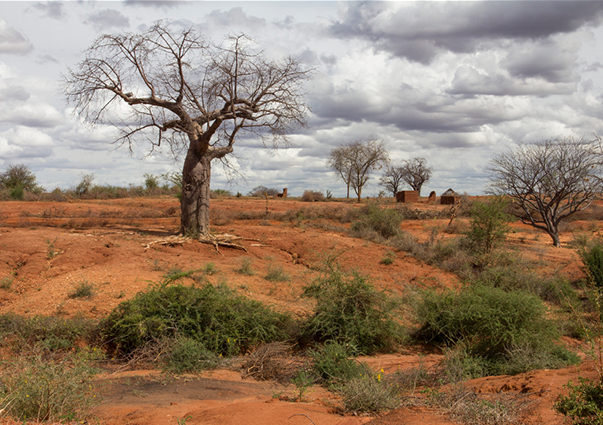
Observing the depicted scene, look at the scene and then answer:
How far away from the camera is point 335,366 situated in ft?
18.3

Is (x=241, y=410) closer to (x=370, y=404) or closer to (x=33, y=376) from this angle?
(x=370, y=404)

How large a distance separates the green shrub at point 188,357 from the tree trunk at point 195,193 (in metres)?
6.98

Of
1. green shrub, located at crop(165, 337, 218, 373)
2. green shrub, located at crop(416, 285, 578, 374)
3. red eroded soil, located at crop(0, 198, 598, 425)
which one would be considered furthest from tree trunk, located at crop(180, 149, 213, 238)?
green shrub, located at crop(416, 285, 578, 374)

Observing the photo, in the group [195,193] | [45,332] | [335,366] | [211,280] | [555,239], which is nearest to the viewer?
[335,366]

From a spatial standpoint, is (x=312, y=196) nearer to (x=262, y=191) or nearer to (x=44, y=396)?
(x=262, y=191)

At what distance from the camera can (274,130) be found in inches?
517

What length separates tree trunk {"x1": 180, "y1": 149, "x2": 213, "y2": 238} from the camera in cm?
1263

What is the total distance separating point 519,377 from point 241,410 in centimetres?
316

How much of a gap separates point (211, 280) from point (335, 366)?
4.48m

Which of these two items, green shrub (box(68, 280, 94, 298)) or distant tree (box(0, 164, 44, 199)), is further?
distant tree (box(0, 164, 44, 199))

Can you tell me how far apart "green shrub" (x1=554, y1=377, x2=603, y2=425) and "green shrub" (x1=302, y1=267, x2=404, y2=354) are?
3465 mm

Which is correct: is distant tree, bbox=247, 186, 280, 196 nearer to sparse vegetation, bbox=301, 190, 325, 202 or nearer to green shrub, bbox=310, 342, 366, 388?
sparse vegetation, bbox=301, 190, 325, 202

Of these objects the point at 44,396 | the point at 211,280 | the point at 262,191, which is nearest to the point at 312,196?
the point at 262,191

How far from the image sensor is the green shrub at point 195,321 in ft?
20.3
